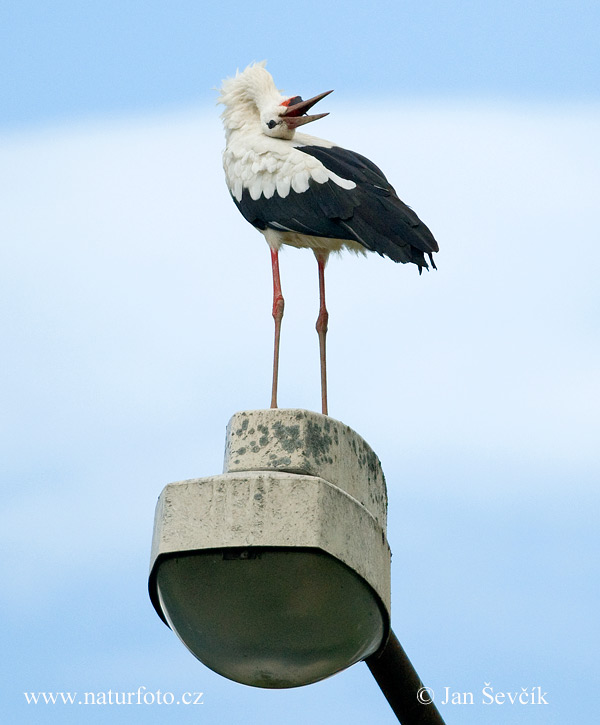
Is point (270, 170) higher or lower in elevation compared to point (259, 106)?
lower

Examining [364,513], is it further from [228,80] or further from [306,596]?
[228,80]

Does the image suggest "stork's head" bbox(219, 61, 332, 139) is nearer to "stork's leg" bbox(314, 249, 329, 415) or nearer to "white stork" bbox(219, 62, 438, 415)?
"white stork" bbox(219, 62, 438, 415)

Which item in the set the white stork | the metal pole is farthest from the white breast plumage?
the metal pole

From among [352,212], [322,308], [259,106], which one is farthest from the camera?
[259,106]

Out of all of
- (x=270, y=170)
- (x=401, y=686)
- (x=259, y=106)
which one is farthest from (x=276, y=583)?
(x=259, y=106)

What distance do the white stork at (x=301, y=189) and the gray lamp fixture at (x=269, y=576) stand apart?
2712 mm

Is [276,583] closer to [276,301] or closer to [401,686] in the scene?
[401,686]

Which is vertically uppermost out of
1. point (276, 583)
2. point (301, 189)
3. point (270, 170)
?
point (270, 170)

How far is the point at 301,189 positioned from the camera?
8391 mm

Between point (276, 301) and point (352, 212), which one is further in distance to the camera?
point (276, 301)

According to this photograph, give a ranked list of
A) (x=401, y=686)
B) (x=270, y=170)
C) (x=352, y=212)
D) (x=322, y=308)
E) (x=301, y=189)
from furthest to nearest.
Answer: (x=322, y=308) < (x=270, y=170) < (x=301, y=189) < (x=352, y=212) < (x=401, y=686)

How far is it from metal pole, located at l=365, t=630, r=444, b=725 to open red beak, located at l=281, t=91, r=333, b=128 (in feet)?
15.5

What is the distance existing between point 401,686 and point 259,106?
5.42m

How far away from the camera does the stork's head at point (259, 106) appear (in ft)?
28.7
